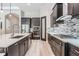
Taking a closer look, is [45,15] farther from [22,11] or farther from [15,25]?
[15,25]

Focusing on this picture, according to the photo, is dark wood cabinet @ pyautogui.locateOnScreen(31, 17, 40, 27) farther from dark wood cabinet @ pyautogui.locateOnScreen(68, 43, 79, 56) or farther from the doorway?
dark wood cabinet @ pyautogui.locateOnScreen(68, 43, 79, 56)

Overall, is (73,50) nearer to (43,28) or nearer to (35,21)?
(43,28)

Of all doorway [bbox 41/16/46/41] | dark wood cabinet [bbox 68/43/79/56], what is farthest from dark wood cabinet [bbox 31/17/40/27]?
dark wood cabinet [bbox 68/43/79/56]

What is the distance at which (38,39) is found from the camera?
2.89 meters

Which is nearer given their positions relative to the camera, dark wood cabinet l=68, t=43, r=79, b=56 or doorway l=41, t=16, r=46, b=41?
dark wood cabinet l=68, t=43, r=79, b=56

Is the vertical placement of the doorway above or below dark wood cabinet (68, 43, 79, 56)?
above

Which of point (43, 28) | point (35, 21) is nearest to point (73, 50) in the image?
point (43, 28)

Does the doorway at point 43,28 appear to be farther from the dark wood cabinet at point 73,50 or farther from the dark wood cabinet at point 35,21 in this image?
the dark wood cabinet at point 73,50

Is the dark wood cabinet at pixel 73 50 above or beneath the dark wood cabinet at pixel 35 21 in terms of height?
beneath

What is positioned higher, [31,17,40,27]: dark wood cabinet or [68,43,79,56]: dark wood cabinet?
[31,17,40,27]: dark wood cabinet

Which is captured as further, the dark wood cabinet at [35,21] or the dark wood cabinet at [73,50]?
the dark wood cabinet at [35,21]

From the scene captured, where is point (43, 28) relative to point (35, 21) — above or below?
below

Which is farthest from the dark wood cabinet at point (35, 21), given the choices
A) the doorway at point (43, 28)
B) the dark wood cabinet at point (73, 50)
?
the dark wood cabinet at point (73, 50)

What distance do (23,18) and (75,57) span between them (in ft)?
4.42
